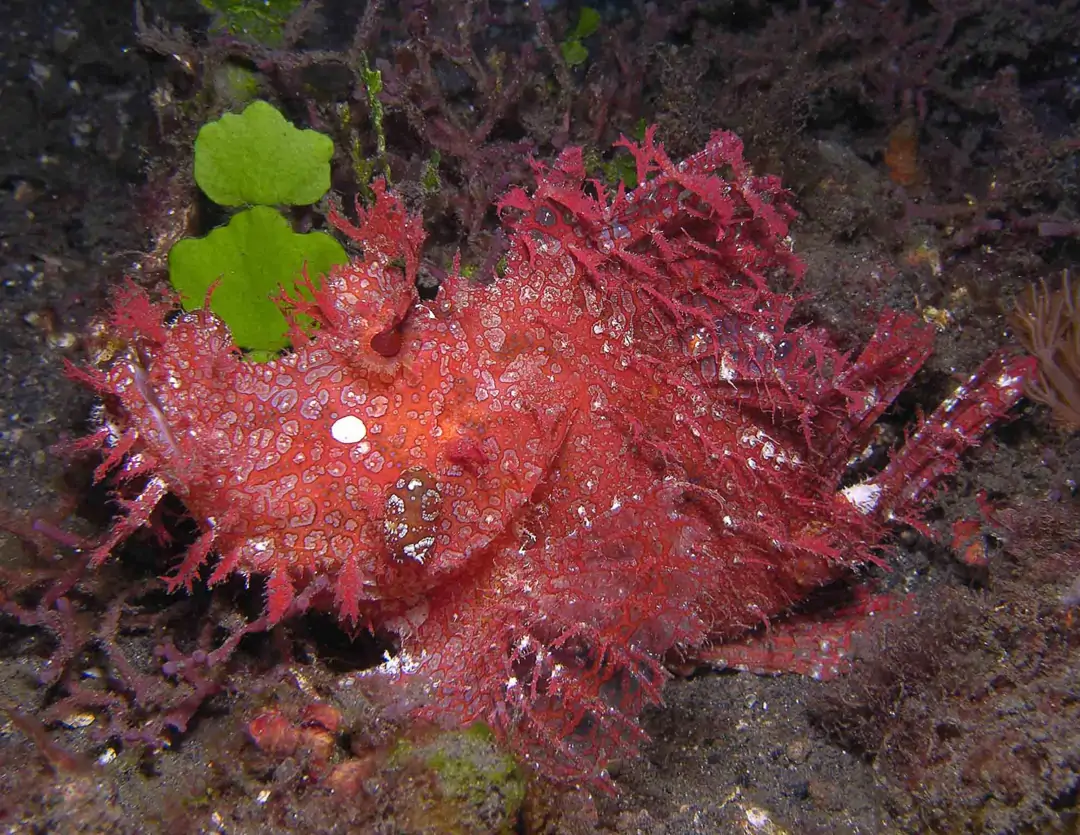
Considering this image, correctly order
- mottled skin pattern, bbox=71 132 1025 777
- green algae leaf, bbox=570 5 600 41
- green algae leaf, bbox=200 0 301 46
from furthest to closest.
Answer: green algae leaf, bbox=570 5 600 41
green algae leaf, bbox=200 0 301 46
mottled skin pattern, bbox=71 132 1025 777

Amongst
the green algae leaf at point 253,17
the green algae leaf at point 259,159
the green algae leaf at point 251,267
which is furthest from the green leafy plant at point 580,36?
the green algae leaf at point 251,267

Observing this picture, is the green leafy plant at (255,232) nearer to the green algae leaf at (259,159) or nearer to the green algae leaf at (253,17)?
the green algae leaf at (259,159)

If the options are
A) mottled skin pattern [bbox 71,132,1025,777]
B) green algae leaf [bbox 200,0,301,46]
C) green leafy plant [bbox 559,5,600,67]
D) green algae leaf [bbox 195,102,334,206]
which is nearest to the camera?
mottled skin pattern [bbox 71,132,1025,777]

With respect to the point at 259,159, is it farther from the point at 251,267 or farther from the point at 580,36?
the point at 580,36

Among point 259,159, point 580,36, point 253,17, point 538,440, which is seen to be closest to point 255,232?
point 259,159

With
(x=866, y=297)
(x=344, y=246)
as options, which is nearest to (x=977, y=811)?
(x=866, y=297)

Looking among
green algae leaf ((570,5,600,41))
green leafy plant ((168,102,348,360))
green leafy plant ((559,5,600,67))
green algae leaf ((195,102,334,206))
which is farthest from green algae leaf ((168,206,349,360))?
green algae leaf ((570,5,600,41))

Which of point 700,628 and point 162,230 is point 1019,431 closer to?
point 700,628

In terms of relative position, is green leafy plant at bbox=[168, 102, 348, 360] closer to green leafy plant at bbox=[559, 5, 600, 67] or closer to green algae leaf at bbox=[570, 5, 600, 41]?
green leafy plant at bbox=[559, 5, 600, 67]
